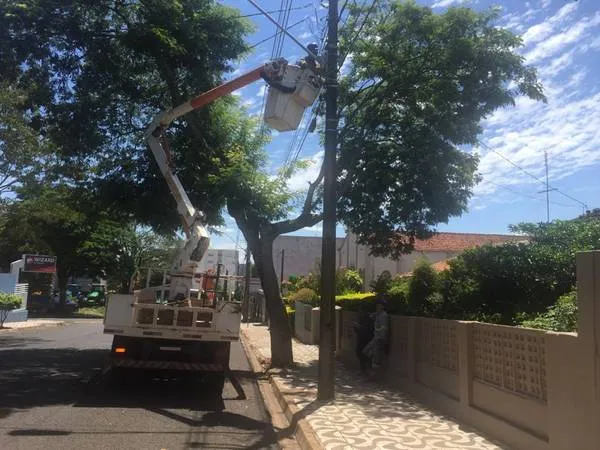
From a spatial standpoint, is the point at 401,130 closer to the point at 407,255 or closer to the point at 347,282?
the point at 407,255

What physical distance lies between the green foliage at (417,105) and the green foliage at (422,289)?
3.39 feet

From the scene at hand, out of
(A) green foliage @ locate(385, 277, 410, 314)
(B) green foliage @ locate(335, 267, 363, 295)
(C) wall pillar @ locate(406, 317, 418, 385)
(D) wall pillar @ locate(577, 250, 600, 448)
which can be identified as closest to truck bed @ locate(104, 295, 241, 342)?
(C) wall pillar @ locate(406, 317, 418, 385)

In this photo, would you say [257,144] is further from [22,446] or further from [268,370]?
[22,446]

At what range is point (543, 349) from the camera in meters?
6.71

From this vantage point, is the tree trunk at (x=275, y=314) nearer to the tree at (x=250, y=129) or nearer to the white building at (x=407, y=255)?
the tree at (x=250, y=129)

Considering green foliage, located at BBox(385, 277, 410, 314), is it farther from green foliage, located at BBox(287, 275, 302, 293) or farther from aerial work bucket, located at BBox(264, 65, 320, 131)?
green foliage, located at BBox(287, 275, 302, 293)

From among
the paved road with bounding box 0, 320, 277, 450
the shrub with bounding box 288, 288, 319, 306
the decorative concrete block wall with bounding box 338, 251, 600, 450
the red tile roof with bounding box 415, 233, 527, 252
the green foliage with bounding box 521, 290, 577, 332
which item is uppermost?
the red tile roof with bounding box 415, 233, 527, 252

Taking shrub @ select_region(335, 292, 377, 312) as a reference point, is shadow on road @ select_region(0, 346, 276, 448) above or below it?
below

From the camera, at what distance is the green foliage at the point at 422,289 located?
46.0 ft

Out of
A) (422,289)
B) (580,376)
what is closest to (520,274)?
(422,289)

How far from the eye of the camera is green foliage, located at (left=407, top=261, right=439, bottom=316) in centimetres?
1403

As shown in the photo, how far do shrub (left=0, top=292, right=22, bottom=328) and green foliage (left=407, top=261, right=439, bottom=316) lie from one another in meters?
20.2

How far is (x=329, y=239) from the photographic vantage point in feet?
34.3

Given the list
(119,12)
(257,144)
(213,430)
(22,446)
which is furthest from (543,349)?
(119,12)
